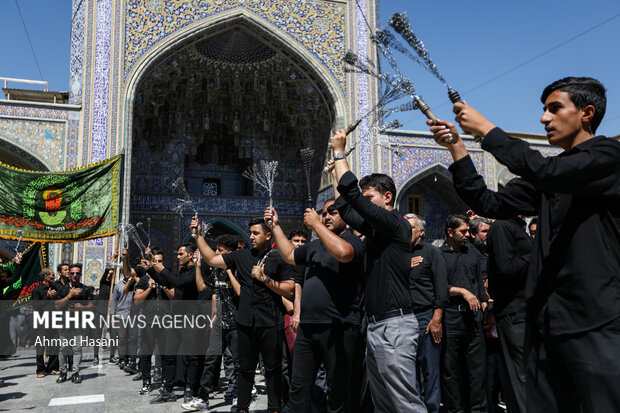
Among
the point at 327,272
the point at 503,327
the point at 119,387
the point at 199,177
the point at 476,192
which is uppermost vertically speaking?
the point at 199,177

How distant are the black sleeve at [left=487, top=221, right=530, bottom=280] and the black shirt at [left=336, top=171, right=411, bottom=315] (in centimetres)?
80

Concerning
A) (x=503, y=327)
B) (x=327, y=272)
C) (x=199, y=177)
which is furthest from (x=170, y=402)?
(x=199, y=177)

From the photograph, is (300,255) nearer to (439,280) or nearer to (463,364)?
(439,280)

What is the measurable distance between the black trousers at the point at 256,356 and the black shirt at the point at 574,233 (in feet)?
8.83

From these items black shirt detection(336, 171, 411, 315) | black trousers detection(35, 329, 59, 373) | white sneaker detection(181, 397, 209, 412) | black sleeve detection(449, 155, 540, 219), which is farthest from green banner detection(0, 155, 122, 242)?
black sleeve detection(449, 155, 540, 219)

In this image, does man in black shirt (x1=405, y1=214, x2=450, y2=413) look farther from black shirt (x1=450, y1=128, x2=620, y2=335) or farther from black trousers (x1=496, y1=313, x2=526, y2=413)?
black shirt (x1=450, y1=128, x2=620, y2=335)

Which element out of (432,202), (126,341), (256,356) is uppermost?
(432,202)

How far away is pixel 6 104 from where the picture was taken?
12.5 metres

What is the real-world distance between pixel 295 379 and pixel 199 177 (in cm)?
1481

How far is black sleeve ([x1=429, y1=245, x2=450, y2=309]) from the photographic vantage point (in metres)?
3.97

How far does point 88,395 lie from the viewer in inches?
218

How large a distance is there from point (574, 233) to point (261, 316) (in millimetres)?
2874

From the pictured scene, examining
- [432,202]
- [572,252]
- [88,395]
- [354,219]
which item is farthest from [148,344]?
[432,202]

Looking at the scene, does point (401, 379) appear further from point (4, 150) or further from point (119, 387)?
point (4, 150)
